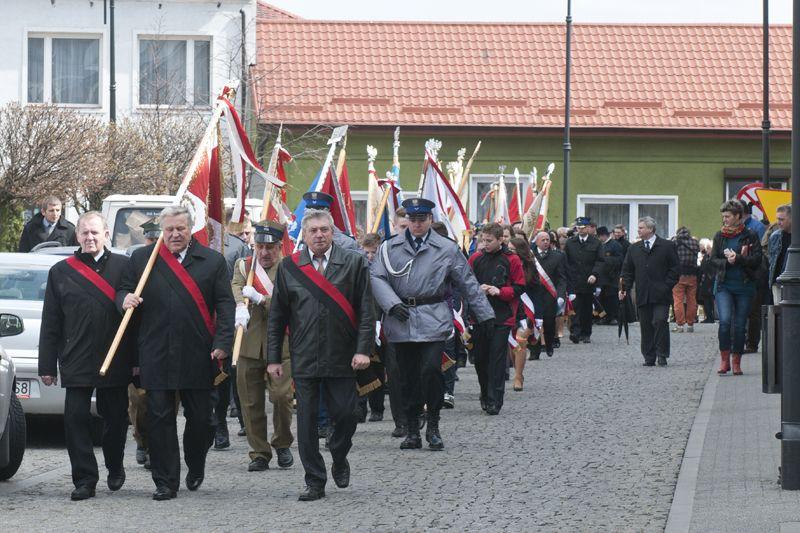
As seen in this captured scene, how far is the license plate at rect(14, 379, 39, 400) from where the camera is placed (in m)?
12.0

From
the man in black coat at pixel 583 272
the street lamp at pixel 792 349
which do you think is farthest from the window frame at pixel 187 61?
the street lamp at pixel 792 349

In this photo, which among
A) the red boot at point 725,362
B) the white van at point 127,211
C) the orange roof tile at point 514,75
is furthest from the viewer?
the orange roof tile at point 514,75

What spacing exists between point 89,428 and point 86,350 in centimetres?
48

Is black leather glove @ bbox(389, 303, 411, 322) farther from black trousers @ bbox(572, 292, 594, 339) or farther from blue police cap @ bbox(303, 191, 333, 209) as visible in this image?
black trousers @ bbox(572, 292, 594, 339)

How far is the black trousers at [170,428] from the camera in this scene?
31.7ft

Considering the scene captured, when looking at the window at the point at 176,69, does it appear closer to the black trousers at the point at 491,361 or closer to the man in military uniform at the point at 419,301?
the black trousers at the point at 491,361

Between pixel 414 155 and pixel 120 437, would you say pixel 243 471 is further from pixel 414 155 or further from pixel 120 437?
pixel 414 155

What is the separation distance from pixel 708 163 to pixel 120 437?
97.3 ft

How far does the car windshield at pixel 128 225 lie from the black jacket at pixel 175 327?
1031cm

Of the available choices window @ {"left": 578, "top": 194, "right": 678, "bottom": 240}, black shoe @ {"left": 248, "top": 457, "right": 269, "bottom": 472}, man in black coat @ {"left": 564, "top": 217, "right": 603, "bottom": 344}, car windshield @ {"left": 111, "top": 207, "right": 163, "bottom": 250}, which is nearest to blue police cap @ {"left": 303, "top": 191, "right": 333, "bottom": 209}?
black shoe @ {"left": 248, "top": 457, "right": 269, "bottom": 472}

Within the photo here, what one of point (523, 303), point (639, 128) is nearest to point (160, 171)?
point (523, 303)

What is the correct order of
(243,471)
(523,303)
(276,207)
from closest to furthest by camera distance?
(243,471), (276,207), (523,303)

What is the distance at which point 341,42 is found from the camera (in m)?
39.0

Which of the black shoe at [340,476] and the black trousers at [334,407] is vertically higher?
the black trousers at [334,407]
